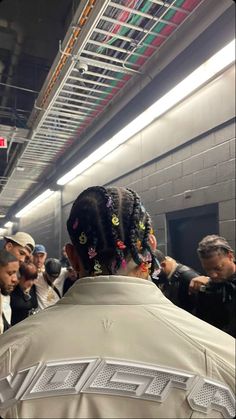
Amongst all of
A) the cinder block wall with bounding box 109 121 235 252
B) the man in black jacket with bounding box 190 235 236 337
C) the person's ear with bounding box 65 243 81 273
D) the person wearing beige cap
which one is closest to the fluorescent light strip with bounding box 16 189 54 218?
the person wearing beige cap

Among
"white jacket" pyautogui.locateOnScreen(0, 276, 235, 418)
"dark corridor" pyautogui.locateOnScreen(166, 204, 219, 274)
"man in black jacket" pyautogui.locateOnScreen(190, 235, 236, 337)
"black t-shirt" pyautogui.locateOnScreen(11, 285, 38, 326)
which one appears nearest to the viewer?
"white jacket" pyautogui.locateOnScreen(0, 276, 235, 418)

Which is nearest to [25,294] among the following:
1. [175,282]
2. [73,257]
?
[175,282]

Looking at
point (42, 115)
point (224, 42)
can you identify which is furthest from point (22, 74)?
point (224, 42)

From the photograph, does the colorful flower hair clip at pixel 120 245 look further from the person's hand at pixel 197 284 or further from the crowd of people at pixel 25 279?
the person's hand at pixel 197 284

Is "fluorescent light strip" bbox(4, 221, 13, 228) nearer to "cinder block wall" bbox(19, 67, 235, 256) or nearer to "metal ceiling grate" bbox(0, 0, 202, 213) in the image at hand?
"metal ceiling grate" bbox(0, 0, 202, 213)

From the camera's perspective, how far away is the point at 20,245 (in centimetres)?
198

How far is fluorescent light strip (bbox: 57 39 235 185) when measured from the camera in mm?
1887

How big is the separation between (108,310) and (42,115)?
194cm

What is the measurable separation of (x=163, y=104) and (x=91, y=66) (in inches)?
21.5

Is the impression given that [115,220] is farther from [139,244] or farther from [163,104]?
[163,104]

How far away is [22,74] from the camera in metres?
2.62

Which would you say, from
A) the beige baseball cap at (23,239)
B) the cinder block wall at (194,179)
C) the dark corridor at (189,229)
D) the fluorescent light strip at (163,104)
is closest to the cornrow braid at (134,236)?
the fluorescent light strip at (163,104)

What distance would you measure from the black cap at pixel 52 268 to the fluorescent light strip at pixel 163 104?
707 mm

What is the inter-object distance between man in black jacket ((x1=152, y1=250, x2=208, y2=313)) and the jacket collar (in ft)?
4.19
